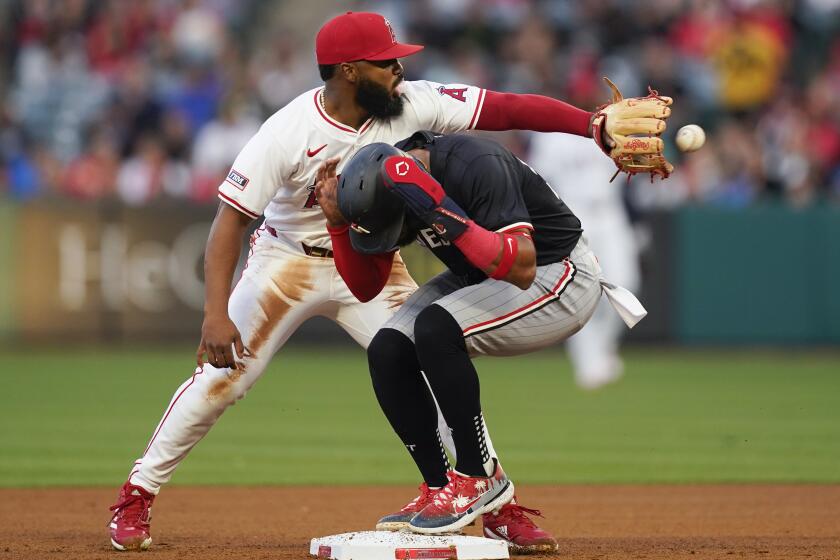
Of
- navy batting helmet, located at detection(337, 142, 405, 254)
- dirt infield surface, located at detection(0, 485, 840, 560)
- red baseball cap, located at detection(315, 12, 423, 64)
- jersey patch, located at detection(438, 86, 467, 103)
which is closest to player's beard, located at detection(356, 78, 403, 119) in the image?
red baseball cap, located at detection(315, 12, 423, 64)

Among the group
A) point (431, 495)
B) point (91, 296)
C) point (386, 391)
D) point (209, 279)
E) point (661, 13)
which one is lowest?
point (91, 296)

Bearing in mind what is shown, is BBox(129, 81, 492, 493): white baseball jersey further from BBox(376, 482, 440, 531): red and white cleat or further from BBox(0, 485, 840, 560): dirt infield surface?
BBox(0, 485, 840, 560): dirt infield surface

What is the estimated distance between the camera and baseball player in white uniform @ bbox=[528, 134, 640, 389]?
12125mm

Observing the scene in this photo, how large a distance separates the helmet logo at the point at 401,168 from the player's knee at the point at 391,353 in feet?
2.22

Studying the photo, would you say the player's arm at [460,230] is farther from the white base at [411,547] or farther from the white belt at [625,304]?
the white base at [411,547]

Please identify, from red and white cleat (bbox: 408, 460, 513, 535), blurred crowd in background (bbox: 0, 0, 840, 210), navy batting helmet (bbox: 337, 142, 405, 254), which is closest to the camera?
navy batting helmet (bbox: 337, 142, 405, 254)

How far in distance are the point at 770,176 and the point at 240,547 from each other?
11.3 m

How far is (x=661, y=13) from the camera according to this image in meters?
17.3

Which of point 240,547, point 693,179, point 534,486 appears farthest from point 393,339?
point 693,179

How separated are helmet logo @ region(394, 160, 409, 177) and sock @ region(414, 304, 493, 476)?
0.56m

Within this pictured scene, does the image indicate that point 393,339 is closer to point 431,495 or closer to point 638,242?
point 431,495

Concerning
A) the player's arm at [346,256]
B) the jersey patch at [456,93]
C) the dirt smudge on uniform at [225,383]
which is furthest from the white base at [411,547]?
the jersey patch at [456,93]

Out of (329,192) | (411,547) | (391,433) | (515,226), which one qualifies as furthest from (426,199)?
(391,433)

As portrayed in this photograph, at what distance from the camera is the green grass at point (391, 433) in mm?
8305
